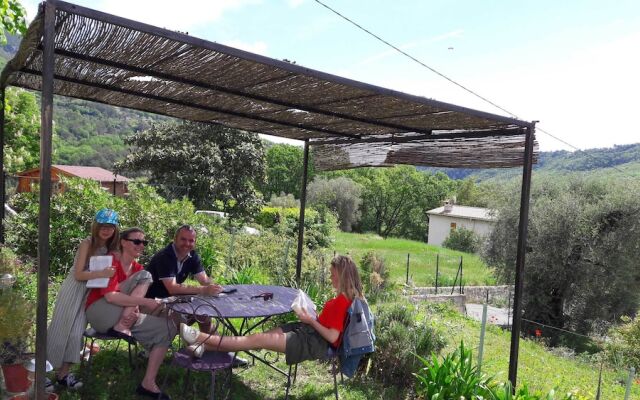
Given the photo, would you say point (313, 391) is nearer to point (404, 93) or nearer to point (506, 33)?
point (404, 93)

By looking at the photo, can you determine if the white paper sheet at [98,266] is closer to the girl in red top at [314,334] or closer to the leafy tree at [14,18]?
the girl in red top at [314,334]

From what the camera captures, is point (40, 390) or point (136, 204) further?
point (136, 204)

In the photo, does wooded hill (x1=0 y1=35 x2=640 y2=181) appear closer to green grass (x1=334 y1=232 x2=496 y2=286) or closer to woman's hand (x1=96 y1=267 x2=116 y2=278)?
green grass (x1=334 y1=232 x2=496 y2=286)

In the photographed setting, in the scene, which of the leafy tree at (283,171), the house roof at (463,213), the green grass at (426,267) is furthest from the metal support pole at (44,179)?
the leafy tree at (283,171)

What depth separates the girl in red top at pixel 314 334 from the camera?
10.6ft

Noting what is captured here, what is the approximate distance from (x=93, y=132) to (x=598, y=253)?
76202 millimetres

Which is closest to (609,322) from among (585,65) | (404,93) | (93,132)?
(585,65)

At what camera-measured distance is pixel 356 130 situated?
5.36 metres

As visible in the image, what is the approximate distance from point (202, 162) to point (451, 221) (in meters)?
31.5

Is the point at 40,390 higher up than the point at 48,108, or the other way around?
the point at 48,108

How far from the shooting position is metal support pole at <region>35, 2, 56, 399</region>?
2.21 meters

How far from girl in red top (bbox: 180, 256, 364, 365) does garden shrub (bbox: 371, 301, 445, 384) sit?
40.2 inches

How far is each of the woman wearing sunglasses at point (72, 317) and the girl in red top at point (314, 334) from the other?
818mm

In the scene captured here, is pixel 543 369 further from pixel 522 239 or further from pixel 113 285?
pixel 113 285
